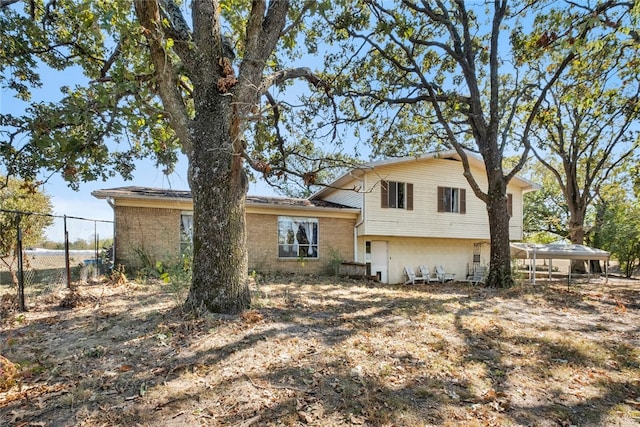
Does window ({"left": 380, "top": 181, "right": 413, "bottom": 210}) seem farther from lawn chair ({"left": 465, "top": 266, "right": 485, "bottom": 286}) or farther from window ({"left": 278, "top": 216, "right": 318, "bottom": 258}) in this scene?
lawn chair ({"left": 465, "top": 266, "right": 485, "bottom": 286})

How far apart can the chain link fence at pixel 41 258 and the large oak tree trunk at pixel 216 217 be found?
3.57m

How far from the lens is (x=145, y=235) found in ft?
37.3

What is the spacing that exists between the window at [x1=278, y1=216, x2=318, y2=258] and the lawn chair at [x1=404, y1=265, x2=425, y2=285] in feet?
15.7

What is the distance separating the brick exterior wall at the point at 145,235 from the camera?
1103 cm

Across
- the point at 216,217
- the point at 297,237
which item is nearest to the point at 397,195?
the point at 297,237

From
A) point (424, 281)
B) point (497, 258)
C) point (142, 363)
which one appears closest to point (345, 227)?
point (424, 281)

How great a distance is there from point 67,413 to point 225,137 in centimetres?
387

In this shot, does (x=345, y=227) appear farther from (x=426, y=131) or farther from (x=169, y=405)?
(x=169, y=405)

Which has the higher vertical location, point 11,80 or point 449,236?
point 11,80

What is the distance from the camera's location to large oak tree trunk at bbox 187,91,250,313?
502cm

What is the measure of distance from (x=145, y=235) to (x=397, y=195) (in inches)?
418

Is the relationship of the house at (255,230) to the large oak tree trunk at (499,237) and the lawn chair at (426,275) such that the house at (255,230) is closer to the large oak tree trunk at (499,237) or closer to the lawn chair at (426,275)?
the lawn chair at (426,275)

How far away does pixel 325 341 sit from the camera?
4566 millimetres

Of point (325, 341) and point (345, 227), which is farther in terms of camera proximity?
point (345, 227)
